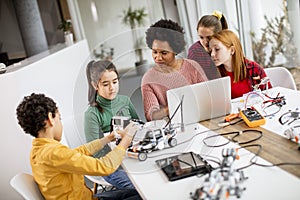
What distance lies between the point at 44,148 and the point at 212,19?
1.45 metres

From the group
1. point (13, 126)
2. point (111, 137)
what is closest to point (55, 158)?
point (111, 137)

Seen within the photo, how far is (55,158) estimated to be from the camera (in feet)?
4.52

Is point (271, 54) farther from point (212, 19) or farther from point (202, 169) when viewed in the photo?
point (202, 169)

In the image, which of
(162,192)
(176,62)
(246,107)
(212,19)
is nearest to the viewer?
(162,192)

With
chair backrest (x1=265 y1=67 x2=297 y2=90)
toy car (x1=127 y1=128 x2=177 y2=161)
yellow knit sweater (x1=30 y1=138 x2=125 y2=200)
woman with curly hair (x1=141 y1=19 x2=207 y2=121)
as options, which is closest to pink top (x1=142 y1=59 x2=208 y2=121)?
woman with curly hair (x1=141 y1=19 x2=207 y2=121)

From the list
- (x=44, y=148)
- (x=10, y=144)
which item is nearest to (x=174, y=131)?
(x=44, y=148)

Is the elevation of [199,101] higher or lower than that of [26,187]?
higher

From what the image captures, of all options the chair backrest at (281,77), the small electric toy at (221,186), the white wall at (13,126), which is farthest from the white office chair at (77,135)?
the chair backrest at (281,77)

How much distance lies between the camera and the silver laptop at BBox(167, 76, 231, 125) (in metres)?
1.62

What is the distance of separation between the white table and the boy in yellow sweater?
11cm

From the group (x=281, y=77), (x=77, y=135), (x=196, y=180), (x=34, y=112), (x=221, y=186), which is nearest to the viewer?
(x=221, y=186)

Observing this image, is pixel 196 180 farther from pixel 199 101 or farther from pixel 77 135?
pixel 77 135

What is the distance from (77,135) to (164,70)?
67cm

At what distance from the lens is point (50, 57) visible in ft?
11.8
